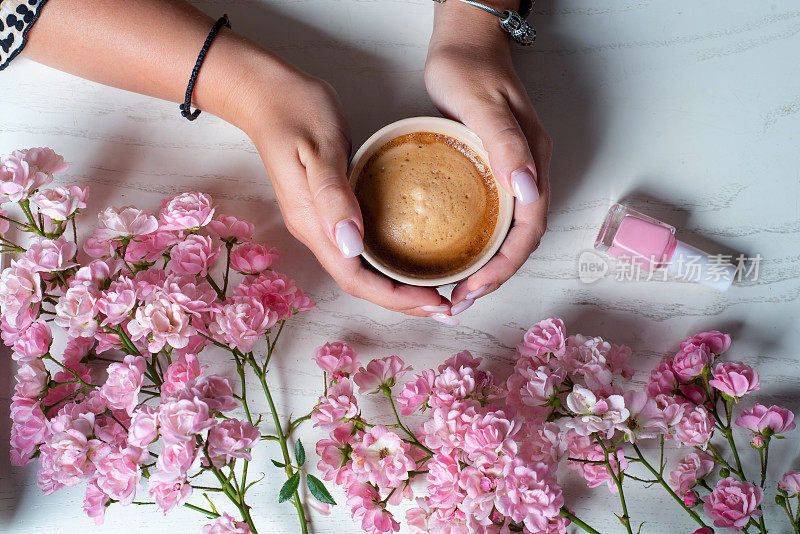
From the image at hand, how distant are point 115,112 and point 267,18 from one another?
28cm

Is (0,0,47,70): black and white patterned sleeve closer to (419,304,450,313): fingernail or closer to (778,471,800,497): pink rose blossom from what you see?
(419,304,450,313): fingernail

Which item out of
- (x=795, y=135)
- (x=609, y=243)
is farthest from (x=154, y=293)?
(x=795, y=135)

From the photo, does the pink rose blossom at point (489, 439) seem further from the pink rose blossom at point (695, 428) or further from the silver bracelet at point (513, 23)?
the silver bracelet at point (513, 23)

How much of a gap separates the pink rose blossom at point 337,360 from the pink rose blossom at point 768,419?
53cm

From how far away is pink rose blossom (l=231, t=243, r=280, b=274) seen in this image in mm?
816

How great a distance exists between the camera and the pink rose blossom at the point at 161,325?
69 cm

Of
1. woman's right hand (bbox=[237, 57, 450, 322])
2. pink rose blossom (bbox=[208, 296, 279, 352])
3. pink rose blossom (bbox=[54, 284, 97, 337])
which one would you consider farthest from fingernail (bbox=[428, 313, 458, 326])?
pink rose blossom (bbox=[54, 284, 97, 337])

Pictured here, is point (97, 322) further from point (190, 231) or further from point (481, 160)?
point (481, 160)

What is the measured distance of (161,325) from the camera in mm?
695

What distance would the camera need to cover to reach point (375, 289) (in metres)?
0.75

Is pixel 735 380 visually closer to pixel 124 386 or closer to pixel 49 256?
pixel 124 386

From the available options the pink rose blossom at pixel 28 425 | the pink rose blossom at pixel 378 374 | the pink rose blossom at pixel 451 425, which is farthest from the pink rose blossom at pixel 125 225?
the pink rose blossom at pixel 451 425

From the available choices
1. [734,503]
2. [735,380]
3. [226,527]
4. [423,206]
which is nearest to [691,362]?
[735,380]

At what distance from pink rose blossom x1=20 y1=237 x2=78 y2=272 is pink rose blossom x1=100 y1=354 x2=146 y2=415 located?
0.50ft
